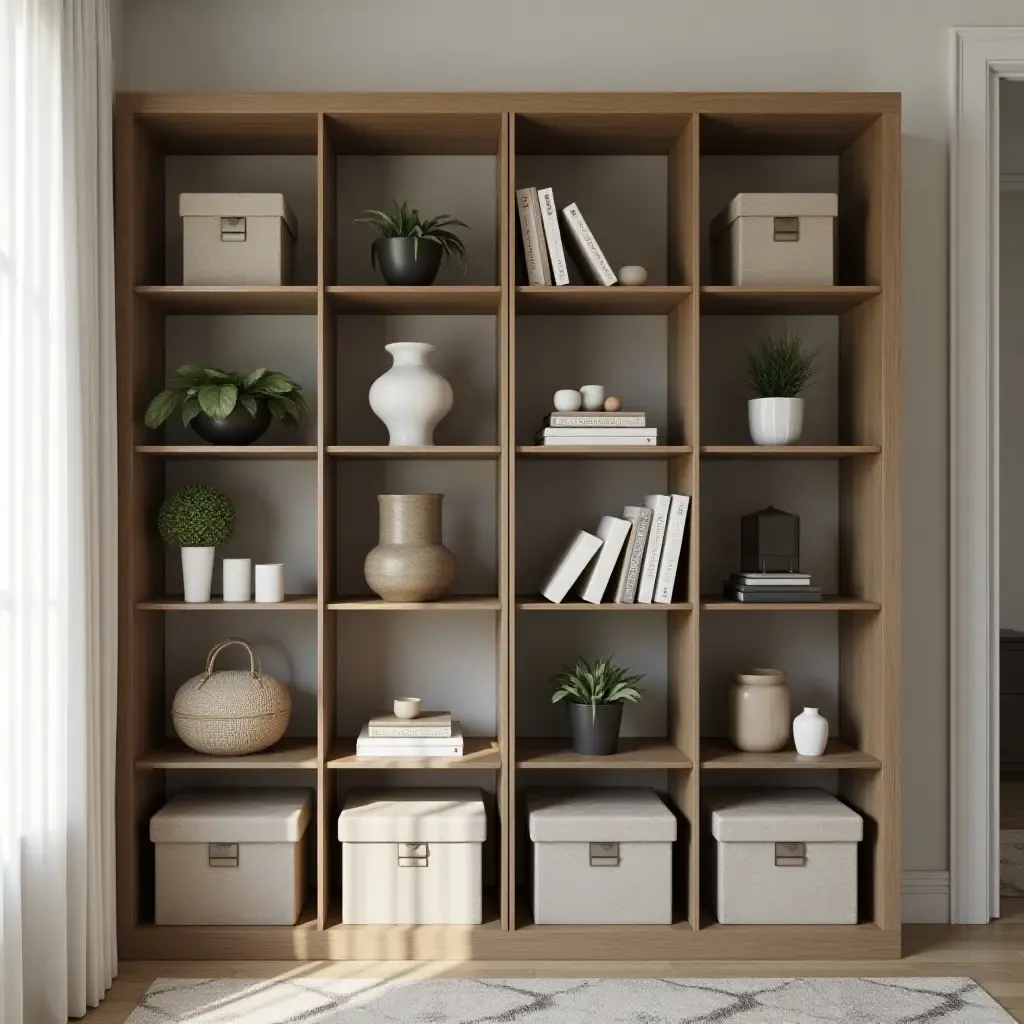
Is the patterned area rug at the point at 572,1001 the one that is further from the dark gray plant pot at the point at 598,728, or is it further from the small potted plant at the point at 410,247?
the small potted plant at the point at 410,247

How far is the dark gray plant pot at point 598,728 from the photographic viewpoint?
9.29 ft

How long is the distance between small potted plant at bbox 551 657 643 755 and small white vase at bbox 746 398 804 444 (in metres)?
0.72

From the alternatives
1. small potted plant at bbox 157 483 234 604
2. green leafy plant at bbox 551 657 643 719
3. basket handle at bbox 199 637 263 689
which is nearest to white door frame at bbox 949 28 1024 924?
green leafy plant at bbox 551 657 643 719

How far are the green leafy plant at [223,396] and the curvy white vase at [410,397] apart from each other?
8.9 inches

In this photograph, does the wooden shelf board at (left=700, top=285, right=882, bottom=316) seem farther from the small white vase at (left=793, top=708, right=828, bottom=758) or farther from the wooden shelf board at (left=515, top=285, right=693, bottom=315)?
the small white vase at (left=793, top=708, right=828, bottom=758)

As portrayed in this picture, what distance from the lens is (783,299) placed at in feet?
9.35

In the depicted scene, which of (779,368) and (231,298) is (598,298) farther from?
(231,298)

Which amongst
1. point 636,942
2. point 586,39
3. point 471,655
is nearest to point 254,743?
point 471,655

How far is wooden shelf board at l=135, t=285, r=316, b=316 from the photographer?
275cm

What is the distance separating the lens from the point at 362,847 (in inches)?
110

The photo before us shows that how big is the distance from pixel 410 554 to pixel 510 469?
0.34 meters

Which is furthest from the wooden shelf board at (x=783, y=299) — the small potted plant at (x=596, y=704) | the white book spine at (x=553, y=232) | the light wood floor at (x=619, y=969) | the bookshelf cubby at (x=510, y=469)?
the light wood floor at (x=619, y=969)

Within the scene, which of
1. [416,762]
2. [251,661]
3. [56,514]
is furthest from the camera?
[251,661]

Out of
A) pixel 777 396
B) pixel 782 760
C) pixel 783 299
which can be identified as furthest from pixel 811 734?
pixel 783 299
